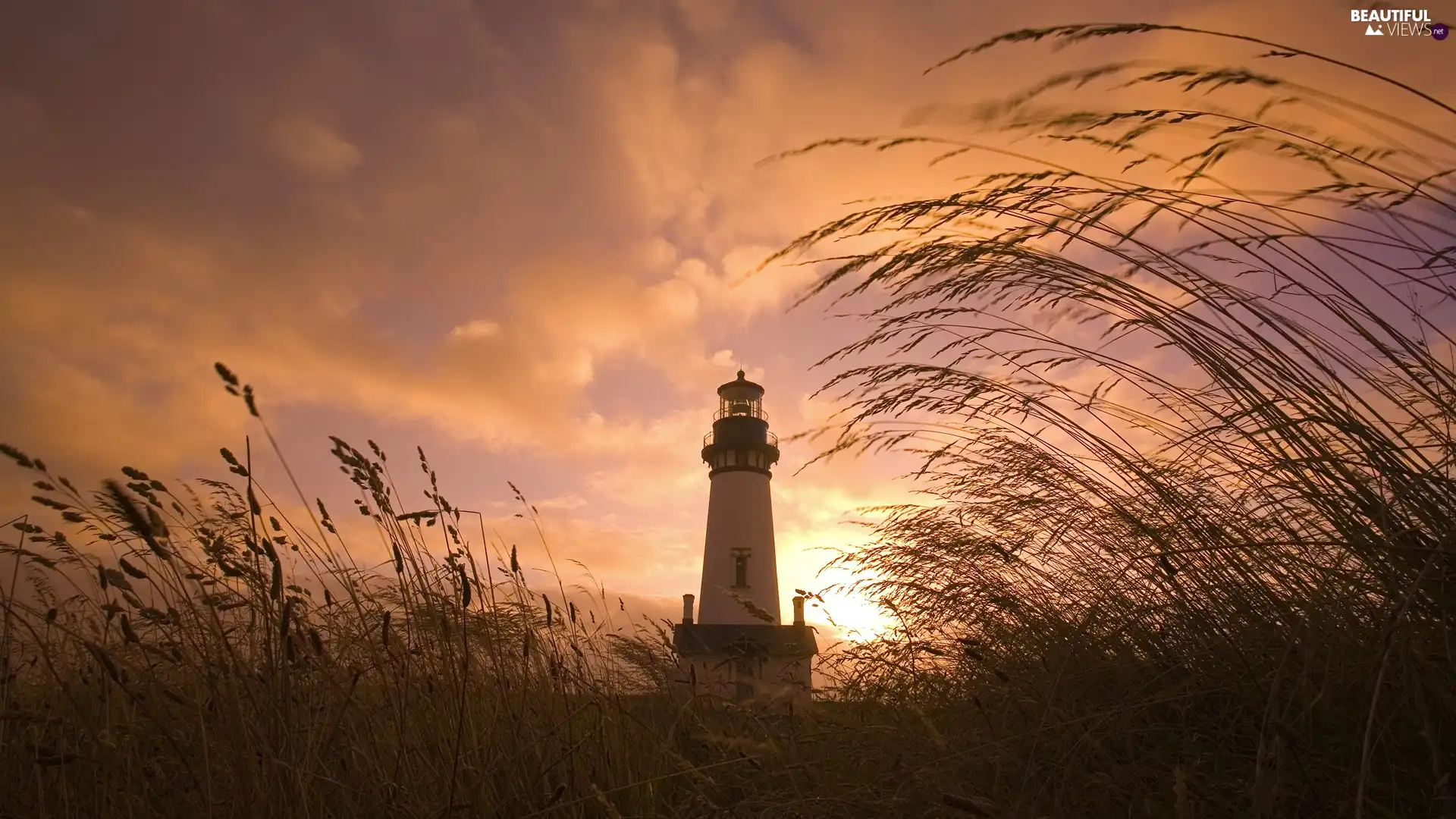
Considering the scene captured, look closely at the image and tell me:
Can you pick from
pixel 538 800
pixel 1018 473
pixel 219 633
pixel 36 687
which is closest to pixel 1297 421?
pixel 1018 473

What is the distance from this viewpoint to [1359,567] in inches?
62.6

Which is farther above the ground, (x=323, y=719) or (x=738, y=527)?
(x=738, y=527)

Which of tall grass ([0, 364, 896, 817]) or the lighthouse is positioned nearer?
tall grass ([0, 364, 896, 817])

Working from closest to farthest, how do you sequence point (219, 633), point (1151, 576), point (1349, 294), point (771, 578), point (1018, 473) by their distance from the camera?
point (219, 633), point (1349, 294), point (1151, 576), point (1018, 473), point (771, 578)

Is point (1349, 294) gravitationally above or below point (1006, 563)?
above

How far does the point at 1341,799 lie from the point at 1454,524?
572 mm

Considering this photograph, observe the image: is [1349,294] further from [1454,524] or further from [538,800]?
[538,800]

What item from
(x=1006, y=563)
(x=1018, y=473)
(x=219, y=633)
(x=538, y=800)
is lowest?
(x=538, y=800)

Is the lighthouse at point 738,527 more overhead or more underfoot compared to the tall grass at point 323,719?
more overhead

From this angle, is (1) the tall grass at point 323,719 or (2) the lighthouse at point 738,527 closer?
(1) the tall grass at point 323,719

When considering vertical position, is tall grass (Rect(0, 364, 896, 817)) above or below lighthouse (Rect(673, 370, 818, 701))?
below

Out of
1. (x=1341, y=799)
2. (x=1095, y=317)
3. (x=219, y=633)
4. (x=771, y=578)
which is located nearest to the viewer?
(x=1341, y=799)

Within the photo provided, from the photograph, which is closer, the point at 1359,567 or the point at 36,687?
the point at 1359,567

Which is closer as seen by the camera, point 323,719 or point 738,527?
point 323,719
